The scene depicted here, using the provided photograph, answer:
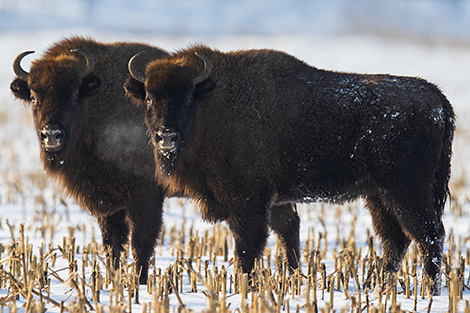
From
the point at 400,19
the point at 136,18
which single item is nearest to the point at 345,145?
the point at 136,18

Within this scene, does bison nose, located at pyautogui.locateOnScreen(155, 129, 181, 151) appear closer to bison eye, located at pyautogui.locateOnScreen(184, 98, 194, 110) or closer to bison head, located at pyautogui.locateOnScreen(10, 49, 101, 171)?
bison eye, located at pyautogui.locateOnScreen(184, 98, 194, 110)

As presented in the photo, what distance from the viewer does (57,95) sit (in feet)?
22.5

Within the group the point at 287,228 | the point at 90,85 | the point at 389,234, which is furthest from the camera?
the point at 287,228

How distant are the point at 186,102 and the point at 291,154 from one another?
4.07 feet

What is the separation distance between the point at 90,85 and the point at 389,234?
375 cm

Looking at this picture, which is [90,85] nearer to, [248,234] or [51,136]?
[51,136]

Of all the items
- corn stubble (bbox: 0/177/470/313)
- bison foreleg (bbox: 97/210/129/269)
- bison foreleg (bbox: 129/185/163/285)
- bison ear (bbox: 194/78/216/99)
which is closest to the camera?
corn stubble (bbox: 0/177/470/313)

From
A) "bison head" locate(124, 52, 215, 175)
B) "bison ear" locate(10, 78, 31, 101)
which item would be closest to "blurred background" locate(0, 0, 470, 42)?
"bison ear" locate(10, 78, 31, 101)

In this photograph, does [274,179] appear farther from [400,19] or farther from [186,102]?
[400,19]

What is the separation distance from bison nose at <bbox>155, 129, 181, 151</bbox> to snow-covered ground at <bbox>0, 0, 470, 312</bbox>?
1.38 m

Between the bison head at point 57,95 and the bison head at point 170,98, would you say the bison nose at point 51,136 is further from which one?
the bison head at point 170,98

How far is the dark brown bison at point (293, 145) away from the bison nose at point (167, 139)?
0.46 feet

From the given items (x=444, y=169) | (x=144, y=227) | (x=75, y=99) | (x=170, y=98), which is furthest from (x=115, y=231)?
(x=444, y=169)

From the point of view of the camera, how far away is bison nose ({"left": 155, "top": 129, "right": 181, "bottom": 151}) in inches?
240
